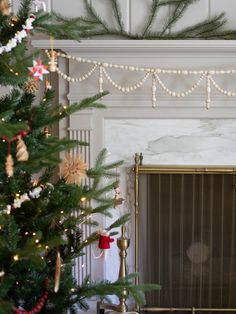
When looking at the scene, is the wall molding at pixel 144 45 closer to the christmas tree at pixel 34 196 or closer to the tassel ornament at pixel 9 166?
the christmas tree at pixel 34 196

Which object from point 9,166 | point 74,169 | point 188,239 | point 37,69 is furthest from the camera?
point 188,239

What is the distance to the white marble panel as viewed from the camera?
2.50 metres

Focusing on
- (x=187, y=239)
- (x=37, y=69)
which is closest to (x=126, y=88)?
(x=187, y=239)

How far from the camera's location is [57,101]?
8.21ft

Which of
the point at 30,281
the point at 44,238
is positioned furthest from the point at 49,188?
the point at 30,281

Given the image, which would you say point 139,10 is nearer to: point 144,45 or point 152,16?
point 152,16

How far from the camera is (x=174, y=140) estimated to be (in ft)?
8.26

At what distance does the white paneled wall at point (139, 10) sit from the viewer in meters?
2.37

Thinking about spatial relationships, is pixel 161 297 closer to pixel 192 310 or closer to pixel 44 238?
pixel 192 310

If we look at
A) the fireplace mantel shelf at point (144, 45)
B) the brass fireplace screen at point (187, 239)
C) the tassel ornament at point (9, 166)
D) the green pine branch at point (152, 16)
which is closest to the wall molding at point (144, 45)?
the fireplace mantel shelf at point (144, 45)

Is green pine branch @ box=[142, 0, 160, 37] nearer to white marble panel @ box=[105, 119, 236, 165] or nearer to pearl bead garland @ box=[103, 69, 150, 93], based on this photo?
pearl bead garland @ box=[103, 69, 150, 93]

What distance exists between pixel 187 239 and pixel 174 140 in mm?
566

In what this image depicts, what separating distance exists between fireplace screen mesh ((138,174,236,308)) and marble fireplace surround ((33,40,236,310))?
142 millimetres

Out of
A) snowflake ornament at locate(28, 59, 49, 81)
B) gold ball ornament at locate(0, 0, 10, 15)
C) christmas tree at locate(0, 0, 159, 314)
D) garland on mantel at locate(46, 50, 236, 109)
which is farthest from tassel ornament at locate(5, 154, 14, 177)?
garland on mantel at locate(46, 50, 236, 109)
